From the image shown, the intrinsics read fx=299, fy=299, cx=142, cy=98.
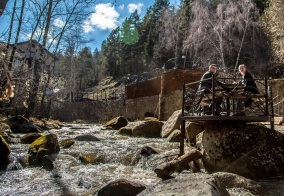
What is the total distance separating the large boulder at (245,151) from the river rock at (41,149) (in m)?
4.05

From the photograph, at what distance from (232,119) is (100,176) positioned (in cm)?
291

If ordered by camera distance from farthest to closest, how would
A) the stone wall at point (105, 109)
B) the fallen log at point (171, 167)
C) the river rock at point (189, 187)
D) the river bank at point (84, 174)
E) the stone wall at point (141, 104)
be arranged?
the stone wall at point (105, 109) → the stone wall at point (141, 104) → the fallen log at point (171, 167) → the river bank at point (84, 174) → the river rock at point (189, 187)

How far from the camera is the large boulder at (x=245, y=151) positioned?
577 cm

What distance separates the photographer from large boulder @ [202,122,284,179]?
577 cm

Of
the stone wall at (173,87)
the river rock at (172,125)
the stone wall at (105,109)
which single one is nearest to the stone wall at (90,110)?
the stone wall at (105,109)

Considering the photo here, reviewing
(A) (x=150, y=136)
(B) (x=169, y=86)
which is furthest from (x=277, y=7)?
(A) (x=150, y=136)

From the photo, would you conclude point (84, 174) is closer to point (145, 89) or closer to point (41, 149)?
point (41, 149)

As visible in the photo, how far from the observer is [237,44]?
29.1 metres

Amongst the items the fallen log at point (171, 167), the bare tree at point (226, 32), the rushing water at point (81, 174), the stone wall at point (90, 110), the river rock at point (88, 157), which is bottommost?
the rushing water at point (81, 174)

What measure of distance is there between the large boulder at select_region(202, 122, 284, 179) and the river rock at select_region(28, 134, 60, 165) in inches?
159

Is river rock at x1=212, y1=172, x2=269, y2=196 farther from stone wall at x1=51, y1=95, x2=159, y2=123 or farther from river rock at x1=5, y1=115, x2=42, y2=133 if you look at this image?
stone wall at x1=51, y1=95, x2=159, y2=123

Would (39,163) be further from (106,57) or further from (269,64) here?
(106,57)

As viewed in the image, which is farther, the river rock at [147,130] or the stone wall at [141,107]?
the stone wall at [141,107]

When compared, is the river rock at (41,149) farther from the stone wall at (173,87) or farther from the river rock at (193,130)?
the stone wall at (173,87)
